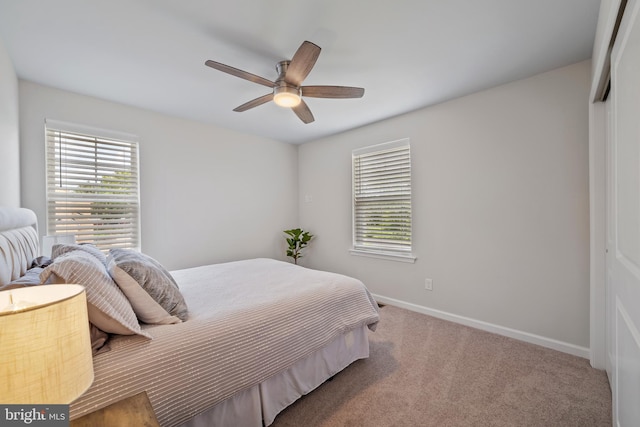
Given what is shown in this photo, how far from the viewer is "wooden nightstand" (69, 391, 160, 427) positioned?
2.39 ft

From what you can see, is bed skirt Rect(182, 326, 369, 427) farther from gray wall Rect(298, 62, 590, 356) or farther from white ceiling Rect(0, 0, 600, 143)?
white ceiling Rect(0, 0, 600, 143)

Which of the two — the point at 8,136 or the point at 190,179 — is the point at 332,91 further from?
the point at 8,136

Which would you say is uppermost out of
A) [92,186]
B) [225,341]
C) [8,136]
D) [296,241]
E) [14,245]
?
[8,136]

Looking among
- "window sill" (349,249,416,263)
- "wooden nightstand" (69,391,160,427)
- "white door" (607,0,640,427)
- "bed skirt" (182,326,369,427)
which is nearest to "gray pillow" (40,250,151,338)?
"wooden nightstand" (69,391,160,427)

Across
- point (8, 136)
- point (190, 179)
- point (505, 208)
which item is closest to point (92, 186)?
point (8, 136)

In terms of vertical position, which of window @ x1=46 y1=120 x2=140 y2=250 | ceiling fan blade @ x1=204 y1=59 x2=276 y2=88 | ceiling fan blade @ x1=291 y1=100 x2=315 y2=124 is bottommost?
window @ x1=46 y1=120 x2=140 y2=250

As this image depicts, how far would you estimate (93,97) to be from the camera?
2.67m

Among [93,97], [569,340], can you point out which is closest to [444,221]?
[569,340]

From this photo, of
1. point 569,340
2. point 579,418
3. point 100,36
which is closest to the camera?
point 579,418

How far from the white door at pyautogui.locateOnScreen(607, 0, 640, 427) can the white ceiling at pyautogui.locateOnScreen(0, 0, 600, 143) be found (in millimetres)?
792

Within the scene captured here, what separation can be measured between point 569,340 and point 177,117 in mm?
4518

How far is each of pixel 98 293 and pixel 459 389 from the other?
2150 millimetres

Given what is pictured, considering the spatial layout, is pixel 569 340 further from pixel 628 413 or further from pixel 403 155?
pixel 403 155

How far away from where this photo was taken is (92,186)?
2.70m
